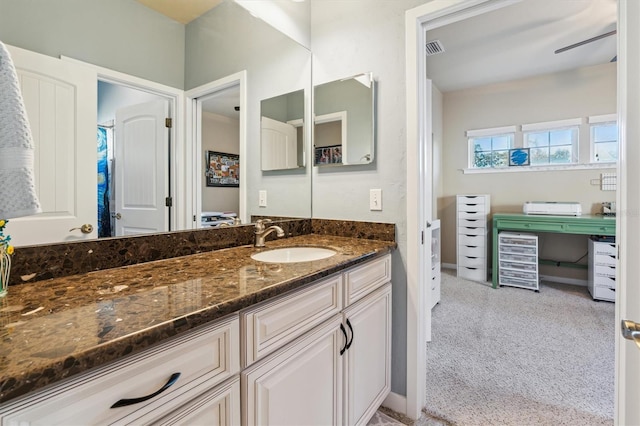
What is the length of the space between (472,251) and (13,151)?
14.6ft

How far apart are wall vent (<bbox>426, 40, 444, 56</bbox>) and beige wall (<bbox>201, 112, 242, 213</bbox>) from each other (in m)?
Answer: 2.41

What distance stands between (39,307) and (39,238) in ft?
1.09

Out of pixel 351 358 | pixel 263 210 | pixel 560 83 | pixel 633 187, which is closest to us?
pixel 633 187

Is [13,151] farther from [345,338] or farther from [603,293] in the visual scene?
[603,293]

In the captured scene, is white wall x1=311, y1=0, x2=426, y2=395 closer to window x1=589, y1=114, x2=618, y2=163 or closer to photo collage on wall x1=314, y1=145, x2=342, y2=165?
photo collage on wall x1=314, y1=145, x2=342, y2=165

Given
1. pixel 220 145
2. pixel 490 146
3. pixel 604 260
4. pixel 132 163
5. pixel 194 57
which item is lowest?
pixel 604 260

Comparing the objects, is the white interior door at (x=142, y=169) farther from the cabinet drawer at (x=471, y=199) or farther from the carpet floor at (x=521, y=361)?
the cabinet drawer at (x=471, y=199)

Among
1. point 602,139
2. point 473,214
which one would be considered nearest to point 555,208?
point 473,214

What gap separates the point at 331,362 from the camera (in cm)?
117

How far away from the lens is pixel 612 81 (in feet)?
11.9

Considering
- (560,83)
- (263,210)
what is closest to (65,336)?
(263,210)

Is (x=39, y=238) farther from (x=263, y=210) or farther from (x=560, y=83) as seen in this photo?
(x=560, y=83)

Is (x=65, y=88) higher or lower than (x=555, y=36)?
lower

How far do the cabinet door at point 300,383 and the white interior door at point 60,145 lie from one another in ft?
2.40
